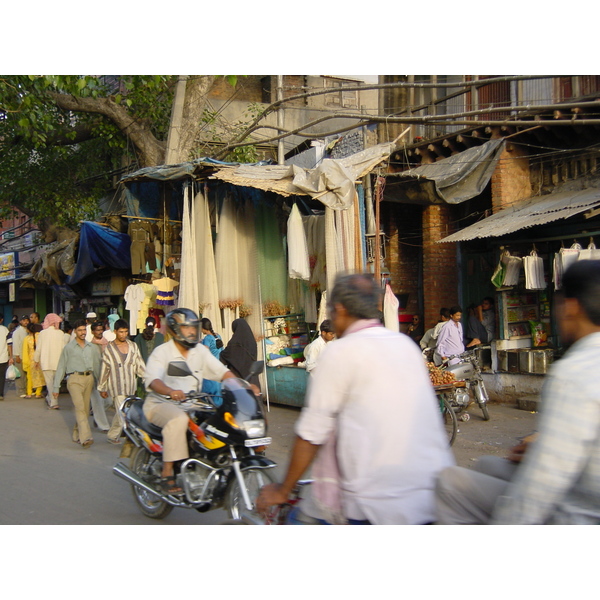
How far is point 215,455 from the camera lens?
4.59m

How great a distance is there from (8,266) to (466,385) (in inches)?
819

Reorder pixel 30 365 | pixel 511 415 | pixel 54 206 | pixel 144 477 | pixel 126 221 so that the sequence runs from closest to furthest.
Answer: pixel 144 477 < pixel 511 415 < pixel 126 221 < pixel 30 365 < pixel 54 206

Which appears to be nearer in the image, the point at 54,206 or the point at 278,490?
the point at 278,490

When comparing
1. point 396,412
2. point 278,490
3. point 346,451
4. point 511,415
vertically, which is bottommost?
point 511,415

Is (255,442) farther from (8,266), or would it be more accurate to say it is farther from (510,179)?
(8,266)

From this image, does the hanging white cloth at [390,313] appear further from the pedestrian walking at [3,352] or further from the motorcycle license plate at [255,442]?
the pedestrian walking at [3,352]

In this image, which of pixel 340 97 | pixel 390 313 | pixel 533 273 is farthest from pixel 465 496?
pixel 340 97

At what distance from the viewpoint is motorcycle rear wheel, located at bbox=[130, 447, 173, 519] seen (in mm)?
5250

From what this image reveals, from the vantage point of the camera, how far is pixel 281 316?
448 inches

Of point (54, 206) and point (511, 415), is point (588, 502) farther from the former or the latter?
point (54, 206)

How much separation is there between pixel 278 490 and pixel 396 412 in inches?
27.2

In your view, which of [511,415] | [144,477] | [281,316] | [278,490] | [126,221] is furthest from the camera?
[126,221]

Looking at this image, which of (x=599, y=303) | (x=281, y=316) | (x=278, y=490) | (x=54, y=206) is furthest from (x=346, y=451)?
(x=54, y=206)

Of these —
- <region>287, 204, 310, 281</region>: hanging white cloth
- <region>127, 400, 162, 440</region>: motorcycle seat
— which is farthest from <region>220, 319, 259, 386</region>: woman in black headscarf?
<region>127, 400, 162, 440</region>: motorcycle seat
